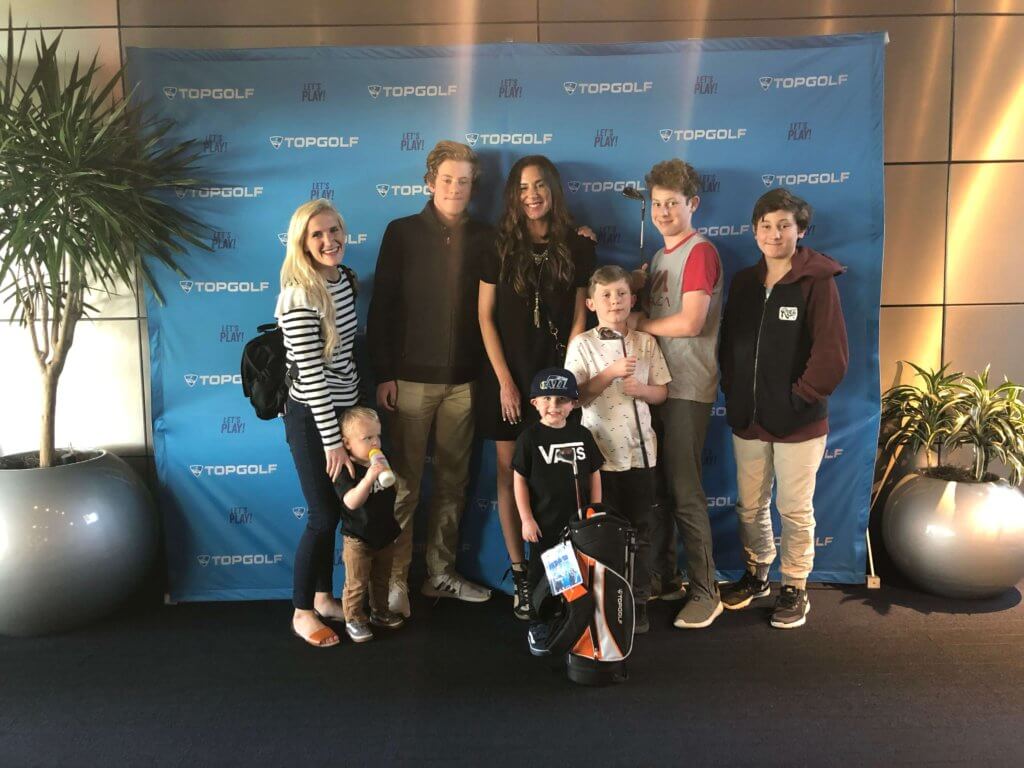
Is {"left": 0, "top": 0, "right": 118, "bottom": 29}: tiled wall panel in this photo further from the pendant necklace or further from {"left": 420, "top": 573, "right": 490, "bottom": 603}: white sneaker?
{"left": 420, "top": 573, "right": 490, "bottom": 603}: white sneaker

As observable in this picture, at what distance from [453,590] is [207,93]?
244cm

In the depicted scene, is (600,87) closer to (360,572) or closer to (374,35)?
(374,35)

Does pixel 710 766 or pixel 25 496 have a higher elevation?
pixel 25 496

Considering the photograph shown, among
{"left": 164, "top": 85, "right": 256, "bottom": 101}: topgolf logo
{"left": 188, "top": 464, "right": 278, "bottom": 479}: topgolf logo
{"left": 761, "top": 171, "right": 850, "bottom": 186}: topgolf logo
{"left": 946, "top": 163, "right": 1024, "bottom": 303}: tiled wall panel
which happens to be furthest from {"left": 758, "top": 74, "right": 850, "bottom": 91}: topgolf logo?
{"left": 188, "top": 464, "right": 278, "bottom": 479}: topgolf logo

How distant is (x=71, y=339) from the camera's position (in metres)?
3.04

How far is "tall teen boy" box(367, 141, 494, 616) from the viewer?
303 cm

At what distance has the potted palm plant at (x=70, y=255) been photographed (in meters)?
2.73

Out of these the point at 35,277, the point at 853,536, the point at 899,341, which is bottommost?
the point at 853,536

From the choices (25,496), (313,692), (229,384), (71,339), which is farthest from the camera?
(229,384)

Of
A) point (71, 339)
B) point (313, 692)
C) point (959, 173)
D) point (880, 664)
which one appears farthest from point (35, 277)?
point (959, 173)

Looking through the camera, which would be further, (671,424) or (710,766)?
(671,424)

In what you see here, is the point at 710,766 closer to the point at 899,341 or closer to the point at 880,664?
the point at 880,664

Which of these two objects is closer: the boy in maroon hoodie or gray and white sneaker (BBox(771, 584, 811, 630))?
the boy in maroon hoodie

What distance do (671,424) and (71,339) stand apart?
2.55 m
